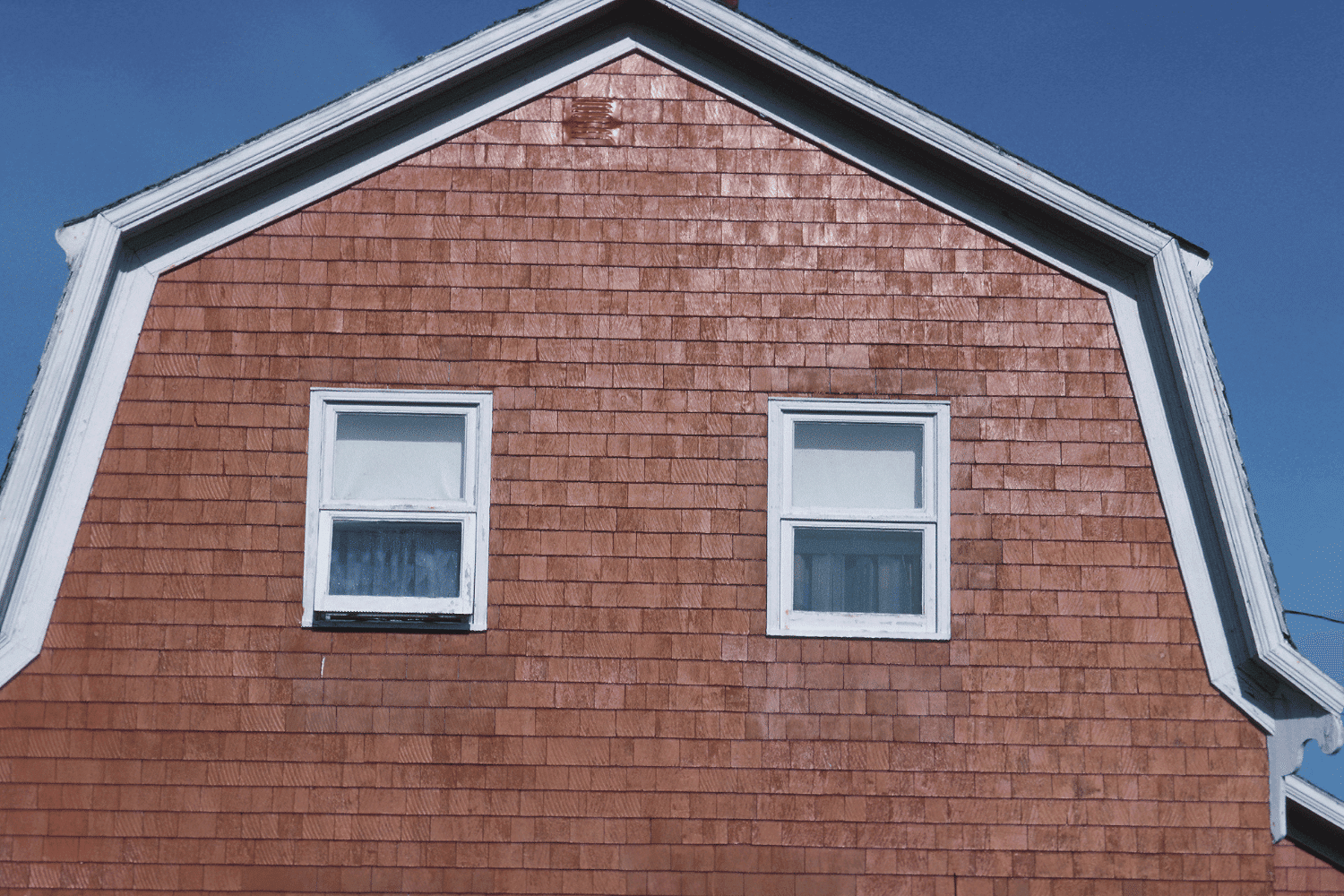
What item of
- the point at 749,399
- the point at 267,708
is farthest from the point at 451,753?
the point at 749,399

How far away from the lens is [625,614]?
808 cm

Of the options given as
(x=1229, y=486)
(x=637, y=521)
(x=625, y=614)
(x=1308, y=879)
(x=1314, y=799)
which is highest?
(x=1229, y=486)

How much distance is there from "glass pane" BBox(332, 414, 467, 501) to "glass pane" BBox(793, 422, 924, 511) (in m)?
2.05

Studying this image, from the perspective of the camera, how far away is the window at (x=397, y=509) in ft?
26.5

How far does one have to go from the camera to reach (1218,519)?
7.91m

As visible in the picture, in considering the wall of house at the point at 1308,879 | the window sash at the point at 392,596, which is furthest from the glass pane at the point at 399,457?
the wall of house at the point at 1308,879

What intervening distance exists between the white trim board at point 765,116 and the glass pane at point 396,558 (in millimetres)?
1546

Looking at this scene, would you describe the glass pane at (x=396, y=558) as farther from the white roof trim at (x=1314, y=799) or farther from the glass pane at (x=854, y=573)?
the white roof trim at (x=1314, y=799)

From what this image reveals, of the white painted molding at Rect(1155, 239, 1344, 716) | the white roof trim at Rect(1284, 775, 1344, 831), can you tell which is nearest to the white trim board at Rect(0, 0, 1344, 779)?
the white painted molding at Rect(1155, 239, 1344, 716)

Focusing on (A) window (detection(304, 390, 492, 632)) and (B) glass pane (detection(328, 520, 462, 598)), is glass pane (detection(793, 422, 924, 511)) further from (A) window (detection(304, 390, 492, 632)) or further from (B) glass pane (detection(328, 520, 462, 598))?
(B) glass pane (detection(328, 520, 462, 598))

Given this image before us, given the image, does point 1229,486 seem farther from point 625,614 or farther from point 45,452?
point 45,452

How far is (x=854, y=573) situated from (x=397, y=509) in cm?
270

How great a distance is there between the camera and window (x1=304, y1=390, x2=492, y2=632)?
8062mm

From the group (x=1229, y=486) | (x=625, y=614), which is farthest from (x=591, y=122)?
(x=1229, y=486)
